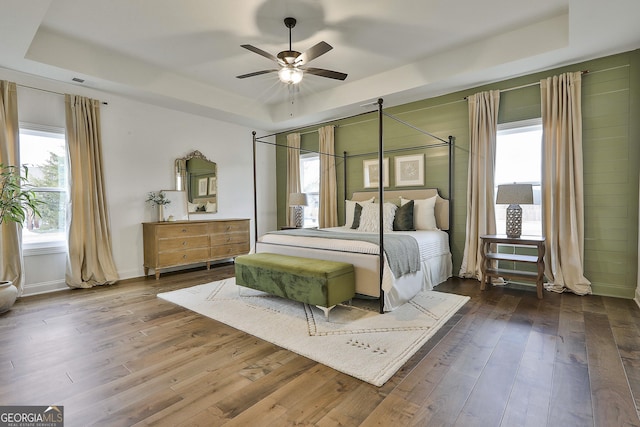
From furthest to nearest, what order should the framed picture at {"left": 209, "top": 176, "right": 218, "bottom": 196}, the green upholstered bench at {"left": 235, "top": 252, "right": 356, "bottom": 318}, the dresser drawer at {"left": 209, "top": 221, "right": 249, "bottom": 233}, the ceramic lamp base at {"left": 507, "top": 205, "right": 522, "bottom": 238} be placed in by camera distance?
the framed picture at {"left": 209, "top": 176, "right": 218, "bottom": 196} → the dresser drawer at {"left": 209, "top": 221, "right": 249, "bottom": 233} → the ceramic lamp base at {"left": 507, "top": 205, "right": 522, "bottom": 238} → the green upholstered bench at {"left": 235, "top": 252, "right": 356, "bottom": 318}

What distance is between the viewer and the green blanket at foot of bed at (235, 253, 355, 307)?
9.92 ft

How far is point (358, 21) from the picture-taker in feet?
11.6

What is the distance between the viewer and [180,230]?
5.19m

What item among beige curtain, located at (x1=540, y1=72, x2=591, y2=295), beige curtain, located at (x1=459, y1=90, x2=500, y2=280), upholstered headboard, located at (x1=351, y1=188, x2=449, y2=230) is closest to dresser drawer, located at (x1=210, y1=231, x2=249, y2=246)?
upholstered headboard, located at (x1=351, y1=188, x2=449, y2=230)

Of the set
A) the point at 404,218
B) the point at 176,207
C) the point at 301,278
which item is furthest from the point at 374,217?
the point at 176,207

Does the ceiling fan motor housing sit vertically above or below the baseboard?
above

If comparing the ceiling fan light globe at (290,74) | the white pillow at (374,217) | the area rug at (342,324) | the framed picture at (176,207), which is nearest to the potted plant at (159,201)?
the framed picture at (176,207)

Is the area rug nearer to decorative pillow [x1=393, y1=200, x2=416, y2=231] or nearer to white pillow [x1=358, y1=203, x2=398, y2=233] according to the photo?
decorative pillow [x1=393, y1=200, x2=416, y2=231]

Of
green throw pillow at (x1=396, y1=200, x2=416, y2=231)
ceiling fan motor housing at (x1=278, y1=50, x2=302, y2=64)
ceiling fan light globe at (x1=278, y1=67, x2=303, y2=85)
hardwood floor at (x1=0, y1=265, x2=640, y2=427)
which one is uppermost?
ceiling fan motor housing at (x1=278, y1=50, x2=302, y2=64)

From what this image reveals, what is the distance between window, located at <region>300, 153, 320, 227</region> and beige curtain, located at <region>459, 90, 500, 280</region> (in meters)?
3.00

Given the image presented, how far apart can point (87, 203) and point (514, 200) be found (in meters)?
5.60

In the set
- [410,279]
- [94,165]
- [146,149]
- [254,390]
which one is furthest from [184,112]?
[254,390]

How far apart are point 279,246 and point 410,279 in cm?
163

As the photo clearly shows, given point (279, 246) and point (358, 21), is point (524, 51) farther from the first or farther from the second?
point (279, 246)
